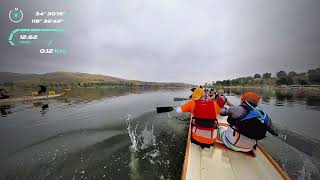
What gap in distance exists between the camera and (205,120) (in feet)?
18.3

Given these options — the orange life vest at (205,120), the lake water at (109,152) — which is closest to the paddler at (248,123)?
the orange life vest at (205,120)

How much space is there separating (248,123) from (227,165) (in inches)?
62.7

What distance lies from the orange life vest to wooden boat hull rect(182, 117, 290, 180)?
0.53 m

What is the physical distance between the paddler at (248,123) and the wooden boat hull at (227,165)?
1.59 ft

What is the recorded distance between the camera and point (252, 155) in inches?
224

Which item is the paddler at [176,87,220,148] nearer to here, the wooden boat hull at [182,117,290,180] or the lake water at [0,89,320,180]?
the wooden boat hull at [182,117,290,180]

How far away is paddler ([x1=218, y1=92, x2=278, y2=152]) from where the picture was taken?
15.5 ft

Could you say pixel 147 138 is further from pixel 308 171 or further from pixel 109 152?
pixel 308 171

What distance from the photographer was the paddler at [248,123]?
4738 mm

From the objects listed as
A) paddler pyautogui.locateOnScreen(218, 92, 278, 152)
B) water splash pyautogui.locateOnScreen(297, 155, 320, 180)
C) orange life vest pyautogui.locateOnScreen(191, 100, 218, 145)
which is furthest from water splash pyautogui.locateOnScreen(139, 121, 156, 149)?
water splash pyautogui.locateOnScreen(297, 155, 320, 180)

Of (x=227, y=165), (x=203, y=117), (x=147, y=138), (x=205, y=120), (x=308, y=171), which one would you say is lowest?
(x=308, y=171)

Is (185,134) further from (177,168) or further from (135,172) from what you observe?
(135,172)

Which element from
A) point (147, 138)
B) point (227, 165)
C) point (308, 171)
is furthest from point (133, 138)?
point (308, 171)

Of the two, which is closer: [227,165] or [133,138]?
[227,165]
